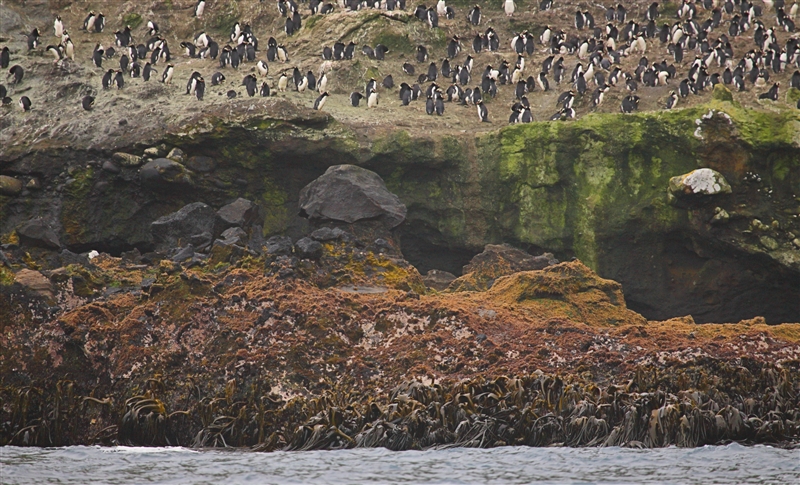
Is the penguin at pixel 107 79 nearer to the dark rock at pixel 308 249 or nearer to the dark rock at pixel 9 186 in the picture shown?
the dark rock at pixel 9 186

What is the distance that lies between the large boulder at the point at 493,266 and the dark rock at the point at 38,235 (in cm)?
934

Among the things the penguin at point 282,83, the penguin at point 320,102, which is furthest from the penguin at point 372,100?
the penguin at point 282,83

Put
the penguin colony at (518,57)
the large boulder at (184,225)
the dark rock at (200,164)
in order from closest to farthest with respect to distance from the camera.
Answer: the large boulder at (184,225)
the dark rock at (200,164)
the penguin colony at (518,57)

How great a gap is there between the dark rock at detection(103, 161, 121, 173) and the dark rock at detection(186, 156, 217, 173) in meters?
1.78

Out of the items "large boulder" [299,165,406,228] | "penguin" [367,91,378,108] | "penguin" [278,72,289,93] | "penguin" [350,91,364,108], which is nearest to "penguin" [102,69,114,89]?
"penguin" [278,72,289,93]

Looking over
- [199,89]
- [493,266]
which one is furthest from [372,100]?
[493,266]

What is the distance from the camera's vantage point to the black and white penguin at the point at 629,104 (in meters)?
27.8

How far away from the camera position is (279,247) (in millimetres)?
18453

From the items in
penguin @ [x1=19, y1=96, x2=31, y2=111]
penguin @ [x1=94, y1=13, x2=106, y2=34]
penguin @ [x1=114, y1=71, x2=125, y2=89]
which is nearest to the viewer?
penguin @ [x1=19, y1=96, x2=31, y2=111]

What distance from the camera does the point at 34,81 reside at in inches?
1102

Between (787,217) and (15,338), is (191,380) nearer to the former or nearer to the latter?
(15,338)

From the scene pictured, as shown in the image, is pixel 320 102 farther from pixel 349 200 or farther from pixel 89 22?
pixel 89 22

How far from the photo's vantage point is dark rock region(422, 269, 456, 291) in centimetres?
2142

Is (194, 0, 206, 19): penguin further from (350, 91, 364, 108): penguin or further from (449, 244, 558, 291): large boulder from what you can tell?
(449, 244, 558, 291): large boulder
